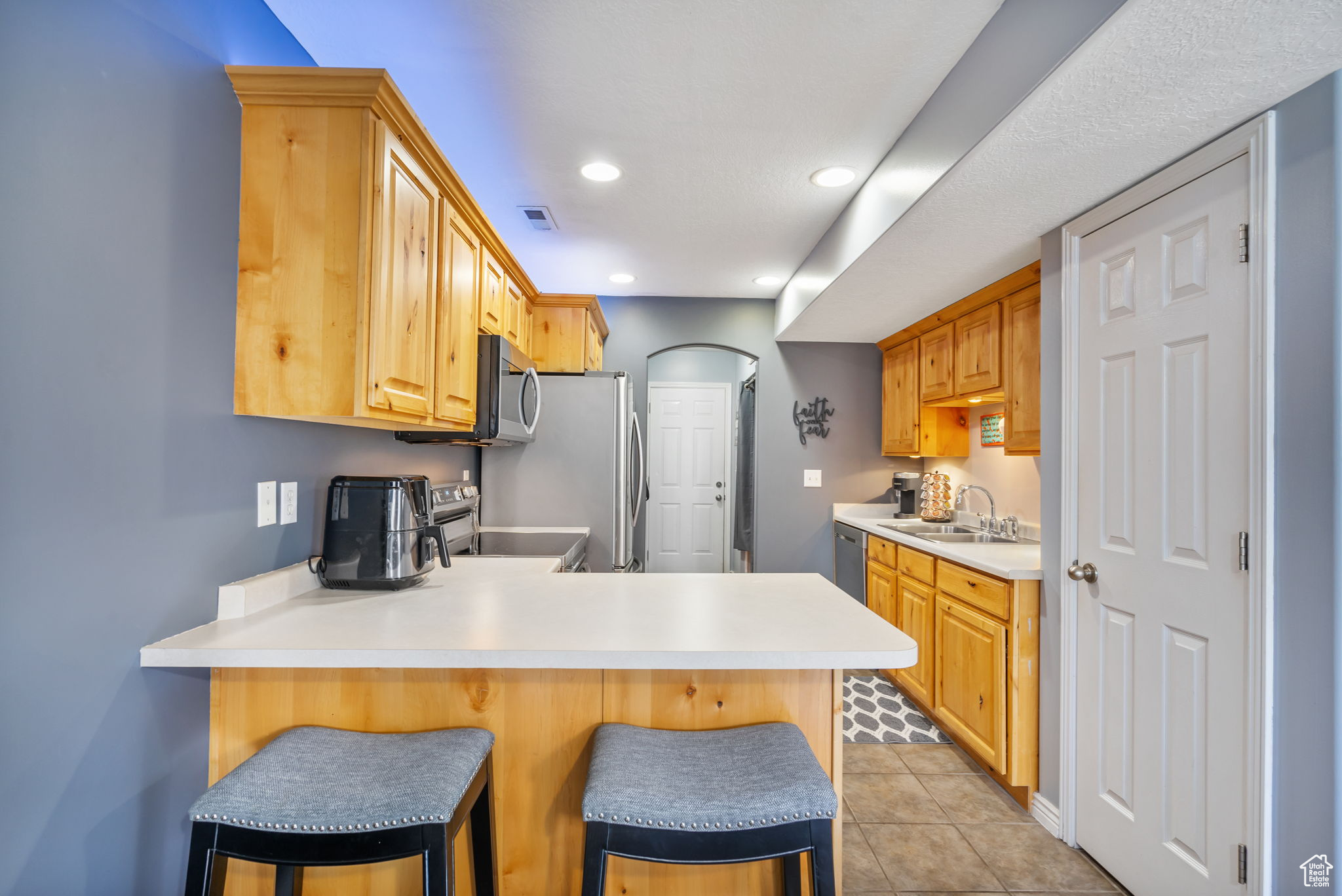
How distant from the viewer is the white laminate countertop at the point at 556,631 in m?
1.17

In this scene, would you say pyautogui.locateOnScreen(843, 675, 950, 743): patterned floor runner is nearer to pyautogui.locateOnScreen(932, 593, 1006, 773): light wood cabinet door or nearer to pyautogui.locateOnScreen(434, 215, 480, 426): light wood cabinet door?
pyautogui.locateOnScreen(932, 593, 1006, 773): light wood cabinet door

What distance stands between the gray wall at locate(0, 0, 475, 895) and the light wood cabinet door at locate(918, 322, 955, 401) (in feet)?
10.1

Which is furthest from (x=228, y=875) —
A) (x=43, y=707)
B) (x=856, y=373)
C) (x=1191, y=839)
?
(x=856, y=373)

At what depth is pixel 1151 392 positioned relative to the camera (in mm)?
1679

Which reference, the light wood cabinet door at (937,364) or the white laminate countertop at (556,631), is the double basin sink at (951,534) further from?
the white laminate countertop at (556,631)

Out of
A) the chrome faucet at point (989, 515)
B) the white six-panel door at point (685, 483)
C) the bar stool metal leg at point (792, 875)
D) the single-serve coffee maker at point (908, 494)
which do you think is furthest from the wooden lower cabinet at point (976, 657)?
the white six-panel door at point (685, 483)

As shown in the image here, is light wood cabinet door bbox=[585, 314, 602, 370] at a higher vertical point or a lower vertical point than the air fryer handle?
higher

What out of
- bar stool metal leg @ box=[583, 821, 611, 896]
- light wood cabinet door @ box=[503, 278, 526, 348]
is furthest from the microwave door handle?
bar stool metal leg @ box=[583, 821, 611, 896]

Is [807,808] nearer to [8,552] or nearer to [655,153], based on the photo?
[8,552]

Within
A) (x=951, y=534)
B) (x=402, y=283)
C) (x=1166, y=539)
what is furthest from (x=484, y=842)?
(x=951, y=534)

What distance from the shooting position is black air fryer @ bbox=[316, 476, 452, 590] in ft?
5.49

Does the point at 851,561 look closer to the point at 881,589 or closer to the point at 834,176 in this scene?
the point at 881,589

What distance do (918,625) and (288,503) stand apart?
271 centimetres

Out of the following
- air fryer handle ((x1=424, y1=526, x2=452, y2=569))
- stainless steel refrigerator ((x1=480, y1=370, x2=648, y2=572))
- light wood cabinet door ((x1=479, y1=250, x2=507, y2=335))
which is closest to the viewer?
air fryer handle ((x1=424, y1=526, x2=452, y2=569))
